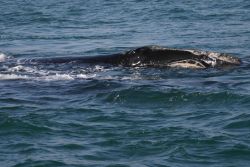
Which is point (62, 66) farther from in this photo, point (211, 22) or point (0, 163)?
point (211, 22)

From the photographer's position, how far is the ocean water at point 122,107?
11523 millimetres

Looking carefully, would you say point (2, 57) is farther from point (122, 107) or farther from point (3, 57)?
point (122, 107)

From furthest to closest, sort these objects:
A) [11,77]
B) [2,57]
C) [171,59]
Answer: [2,57] → [171,59] → [11,77]

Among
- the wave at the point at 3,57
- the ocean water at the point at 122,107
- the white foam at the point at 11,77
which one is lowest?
the ocean water at the point at 122,107

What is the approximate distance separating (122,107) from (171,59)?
17.1ft

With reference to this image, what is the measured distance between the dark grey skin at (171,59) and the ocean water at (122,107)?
0.47 meters

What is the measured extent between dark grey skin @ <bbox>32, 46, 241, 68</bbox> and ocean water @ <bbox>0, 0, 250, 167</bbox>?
47 cm

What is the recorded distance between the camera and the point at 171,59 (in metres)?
19.8

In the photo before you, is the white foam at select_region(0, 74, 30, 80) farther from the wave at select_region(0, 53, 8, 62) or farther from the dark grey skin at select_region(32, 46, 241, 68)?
the wave at select_region(0, 53, 8, 62)

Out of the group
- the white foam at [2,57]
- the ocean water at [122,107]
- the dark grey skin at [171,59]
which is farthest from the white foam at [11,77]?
the white foam at [2,57]

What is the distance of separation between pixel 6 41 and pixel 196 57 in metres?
12.2

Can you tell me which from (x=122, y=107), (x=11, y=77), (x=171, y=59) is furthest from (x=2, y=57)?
(x=122, y=107)

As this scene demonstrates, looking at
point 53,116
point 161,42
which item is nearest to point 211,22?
point 161,42

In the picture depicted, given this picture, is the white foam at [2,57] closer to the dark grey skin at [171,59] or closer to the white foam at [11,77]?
the white foam at [11,77]
